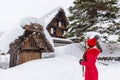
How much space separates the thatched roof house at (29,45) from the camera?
43.4 ft

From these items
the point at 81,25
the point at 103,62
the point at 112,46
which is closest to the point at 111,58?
the point at 103,62

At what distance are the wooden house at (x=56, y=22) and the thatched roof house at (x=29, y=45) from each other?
40.6 feet

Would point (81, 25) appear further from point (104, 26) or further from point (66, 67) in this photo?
point (66, 67)

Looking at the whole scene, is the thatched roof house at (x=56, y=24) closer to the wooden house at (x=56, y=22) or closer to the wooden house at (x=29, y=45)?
the wooden house at (x=56, y=22)

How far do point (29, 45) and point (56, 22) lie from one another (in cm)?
1513

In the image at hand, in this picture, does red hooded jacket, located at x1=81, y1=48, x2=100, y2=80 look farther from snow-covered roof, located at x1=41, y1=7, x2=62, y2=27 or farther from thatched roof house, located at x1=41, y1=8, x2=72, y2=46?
snow-covered roof, located at x1=41, y1=7, x2=62, y2=27

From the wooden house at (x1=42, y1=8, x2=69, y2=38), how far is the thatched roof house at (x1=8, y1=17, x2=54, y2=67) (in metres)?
12.4

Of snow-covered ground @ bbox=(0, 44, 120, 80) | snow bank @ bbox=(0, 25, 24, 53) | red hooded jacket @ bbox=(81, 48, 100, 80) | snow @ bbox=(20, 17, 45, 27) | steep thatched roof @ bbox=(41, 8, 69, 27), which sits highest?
steep thatched roof @ bbox=(41, 8, 69, 27)

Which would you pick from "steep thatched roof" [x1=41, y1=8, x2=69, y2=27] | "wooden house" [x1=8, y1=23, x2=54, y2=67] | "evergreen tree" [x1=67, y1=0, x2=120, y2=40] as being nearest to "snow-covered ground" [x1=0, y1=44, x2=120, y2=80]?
"wooden house" [x1=8, y1=23, x2=54, y2=67]

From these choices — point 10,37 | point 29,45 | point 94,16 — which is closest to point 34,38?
point 29,45

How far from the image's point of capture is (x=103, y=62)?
48.2 feet

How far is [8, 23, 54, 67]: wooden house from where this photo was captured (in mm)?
13250

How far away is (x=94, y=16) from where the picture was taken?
16.3 metres

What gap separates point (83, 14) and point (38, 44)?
3867 millimetres
